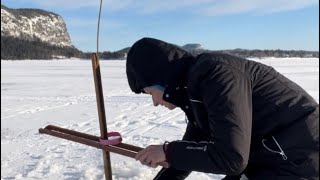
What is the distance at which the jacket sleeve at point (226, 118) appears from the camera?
1768mm

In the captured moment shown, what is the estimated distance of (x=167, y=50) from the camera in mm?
1972

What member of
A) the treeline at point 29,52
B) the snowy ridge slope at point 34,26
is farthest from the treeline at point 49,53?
the snowy ridge slope at point 34,26

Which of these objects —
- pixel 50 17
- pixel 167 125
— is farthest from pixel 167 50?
pixel 50 17

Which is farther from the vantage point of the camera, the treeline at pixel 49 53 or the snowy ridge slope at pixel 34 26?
the snowy ridge slope at pixel 34 26

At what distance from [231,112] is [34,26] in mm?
172110

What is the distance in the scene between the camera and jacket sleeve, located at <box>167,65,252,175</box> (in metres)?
1.77

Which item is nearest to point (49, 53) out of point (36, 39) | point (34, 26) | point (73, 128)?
point (36, 39)

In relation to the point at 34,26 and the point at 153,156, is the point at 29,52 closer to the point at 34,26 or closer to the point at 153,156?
the point at 34,26

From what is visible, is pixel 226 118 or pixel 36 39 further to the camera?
pixel 36 39

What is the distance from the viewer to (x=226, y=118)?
1768 mm

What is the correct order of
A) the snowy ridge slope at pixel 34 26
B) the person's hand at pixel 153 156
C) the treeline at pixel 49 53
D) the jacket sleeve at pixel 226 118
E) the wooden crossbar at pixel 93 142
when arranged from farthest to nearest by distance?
the snowy ridge slope at pixel 34 26 < the treeline at pixel 49 53 < the wooden crossbar at pixel 93 142 < the person's hand at pixel 153 156 < the jacket sleeve at pixel 226 118

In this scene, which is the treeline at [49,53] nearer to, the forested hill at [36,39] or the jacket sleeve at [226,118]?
the forested hill at [36,39]

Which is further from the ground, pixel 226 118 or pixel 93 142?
pixel 226 118

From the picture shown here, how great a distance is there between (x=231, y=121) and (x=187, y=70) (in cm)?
31
